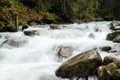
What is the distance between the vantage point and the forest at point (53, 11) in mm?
16250

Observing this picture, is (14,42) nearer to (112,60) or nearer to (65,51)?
(65,51)

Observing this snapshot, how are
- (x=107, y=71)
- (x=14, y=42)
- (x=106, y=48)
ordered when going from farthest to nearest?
1. (x=14, y=42)
2. (x=106, y=48)
3. (x=107, y=71)

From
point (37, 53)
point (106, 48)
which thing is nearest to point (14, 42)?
point (37, 53)

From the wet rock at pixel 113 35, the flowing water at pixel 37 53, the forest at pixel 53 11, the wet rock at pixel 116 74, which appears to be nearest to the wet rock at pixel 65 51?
the flowing water at pixel 37 53

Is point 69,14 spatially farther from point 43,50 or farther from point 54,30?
point 43,50

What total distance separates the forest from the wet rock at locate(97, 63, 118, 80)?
29.2 ft

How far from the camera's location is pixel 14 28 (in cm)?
1552

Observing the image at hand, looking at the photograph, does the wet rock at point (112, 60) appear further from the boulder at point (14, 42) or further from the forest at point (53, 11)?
the forest at point (53, 11)

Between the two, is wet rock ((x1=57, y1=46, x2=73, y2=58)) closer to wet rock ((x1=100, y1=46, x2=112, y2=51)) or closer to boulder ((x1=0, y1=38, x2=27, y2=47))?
wet rock ((x1=100, y1=46, x2=112, y2=51))

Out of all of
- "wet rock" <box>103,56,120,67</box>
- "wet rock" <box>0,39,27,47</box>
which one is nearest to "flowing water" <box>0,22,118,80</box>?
"wet rock" <box>0,39,27,47</box>

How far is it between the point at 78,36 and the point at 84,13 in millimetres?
12932

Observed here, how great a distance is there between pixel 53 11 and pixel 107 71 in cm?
1632

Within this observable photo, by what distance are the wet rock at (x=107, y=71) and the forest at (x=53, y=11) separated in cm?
890

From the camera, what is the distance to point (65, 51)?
10.5 metres
